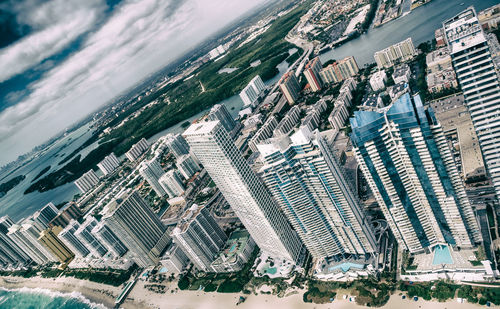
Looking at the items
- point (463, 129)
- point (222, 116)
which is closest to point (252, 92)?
point (222, 116)

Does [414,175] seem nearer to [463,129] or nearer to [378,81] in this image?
[463,129]

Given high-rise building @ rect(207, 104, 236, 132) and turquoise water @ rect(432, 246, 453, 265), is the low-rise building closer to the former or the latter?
Answer: turquoise water @ rect(432, 246, 453, 265)

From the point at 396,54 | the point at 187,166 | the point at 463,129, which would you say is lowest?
the point at 463,129

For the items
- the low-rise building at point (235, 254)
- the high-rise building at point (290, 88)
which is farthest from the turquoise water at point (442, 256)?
the high-rise building at point (290, 88)

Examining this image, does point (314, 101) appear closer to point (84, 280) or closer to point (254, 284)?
point (254, 284)

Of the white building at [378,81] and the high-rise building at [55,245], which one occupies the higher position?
the high-rise building at [55,245]

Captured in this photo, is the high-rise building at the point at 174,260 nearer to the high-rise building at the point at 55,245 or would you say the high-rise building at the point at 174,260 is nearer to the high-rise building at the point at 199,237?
the high-rise building at the point at 199,237

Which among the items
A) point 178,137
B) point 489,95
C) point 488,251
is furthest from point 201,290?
point 178,137
